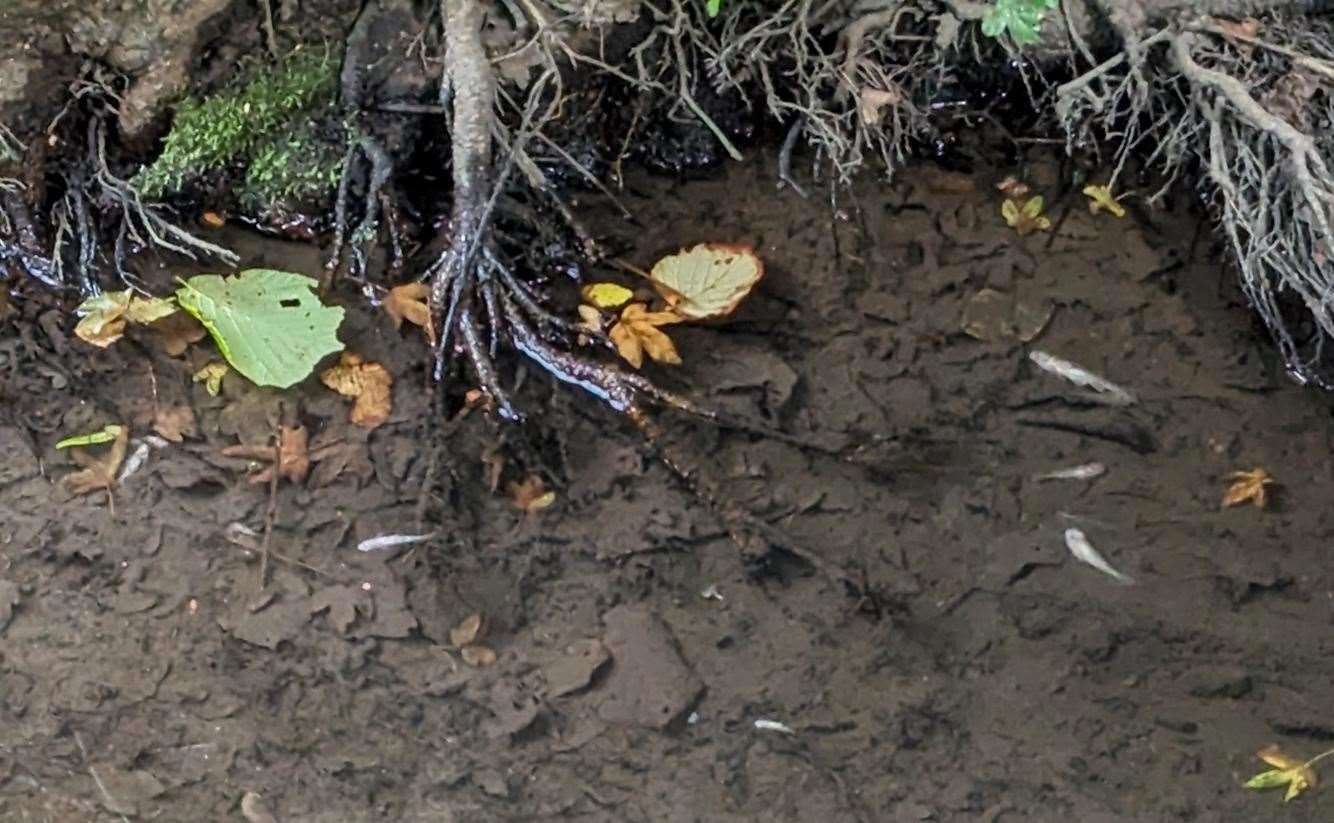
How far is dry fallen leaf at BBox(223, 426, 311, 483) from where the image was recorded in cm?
236

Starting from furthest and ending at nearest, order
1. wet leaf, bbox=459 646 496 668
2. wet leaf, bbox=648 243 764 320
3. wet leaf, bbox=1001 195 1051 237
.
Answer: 1. wet leaf, bbox=1001 195 1051 237
2. wet leaf, bbox=648 243 764 320
3. wet leaf, bbox=459 646 496 668

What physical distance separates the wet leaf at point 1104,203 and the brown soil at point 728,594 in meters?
0.14

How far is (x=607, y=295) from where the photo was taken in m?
2.56

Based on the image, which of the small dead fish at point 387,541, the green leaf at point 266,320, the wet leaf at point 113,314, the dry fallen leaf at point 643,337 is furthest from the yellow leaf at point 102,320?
the dry fallen leaf at point 643,337

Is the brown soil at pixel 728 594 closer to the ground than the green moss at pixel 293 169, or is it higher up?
closer to the ground

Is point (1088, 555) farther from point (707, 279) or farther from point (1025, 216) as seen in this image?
point (707, 279)

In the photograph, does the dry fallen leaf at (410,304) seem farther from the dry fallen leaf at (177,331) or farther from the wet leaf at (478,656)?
the wet leaf at (478,656)

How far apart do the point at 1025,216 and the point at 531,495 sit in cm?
127

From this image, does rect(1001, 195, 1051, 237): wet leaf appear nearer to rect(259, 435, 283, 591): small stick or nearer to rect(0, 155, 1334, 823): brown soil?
rect(0, 155, 1334, 823): brown soil

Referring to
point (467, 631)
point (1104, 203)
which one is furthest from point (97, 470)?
point (1104, 203)

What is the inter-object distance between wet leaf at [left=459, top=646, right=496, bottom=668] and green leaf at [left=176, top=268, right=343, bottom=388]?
2.23ft

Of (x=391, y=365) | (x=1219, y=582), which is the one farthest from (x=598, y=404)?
A: (x=1219, y=582)

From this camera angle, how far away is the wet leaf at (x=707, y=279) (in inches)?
99.3

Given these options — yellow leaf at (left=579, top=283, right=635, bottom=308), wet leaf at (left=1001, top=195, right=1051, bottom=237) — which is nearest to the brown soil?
wet leaf at (left=1001, top=195, right=1051, bottom=237)
